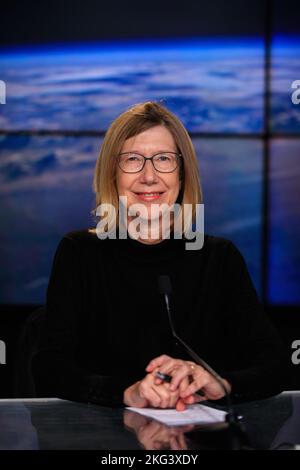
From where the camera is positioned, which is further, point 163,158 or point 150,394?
point 163,158

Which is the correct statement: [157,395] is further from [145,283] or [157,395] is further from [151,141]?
[151,141]

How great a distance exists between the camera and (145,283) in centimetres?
207

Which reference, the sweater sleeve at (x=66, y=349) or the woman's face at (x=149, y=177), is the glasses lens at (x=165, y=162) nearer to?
the woman's face at (x=149, y=177)

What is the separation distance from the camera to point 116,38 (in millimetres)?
4320

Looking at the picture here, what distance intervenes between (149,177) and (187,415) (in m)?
0.72

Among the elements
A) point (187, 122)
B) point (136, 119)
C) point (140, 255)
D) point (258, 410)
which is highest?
point (187, 122)

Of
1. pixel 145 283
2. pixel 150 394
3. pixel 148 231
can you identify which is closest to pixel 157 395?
pixel 150 394

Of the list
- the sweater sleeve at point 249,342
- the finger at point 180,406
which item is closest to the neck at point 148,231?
the sweater sleeve at point 249,342

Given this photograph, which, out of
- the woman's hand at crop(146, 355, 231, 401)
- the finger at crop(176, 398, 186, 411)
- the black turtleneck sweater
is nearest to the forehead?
the black turtleneck sweater

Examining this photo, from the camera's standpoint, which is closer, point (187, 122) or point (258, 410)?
point (258, 410)
